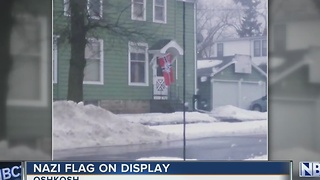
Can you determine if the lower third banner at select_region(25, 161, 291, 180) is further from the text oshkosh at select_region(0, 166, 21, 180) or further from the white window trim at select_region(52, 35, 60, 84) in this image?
the white window trim at select_region(52, 35, 60, 84)

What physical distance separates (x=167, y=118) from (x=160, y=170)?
278 millimetres

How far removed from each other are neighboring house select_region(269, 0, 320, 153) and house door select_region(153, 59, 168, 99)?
21.8 inches

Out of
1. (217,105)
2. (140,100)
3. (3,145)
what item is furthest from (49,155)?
(217,105)

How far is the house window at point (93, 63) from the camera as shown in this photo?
2406 millimetres

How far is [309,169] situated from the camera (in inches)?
95.9

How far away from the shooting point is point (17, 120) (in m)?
2.45

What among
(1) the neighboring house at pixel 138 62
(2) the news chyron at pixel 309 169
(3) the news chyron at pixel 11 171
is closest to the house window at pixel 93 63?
(1) the neighboring house at pixel 138 62

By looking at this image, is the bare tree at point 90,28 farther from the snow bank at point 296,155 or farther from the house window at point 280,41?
the snow bank at point 296,155

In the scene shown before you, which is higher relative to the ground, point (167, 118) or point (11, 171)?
point (167, 118)

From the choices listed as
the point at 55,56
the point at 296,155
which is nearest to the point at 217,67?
the point at 296,155

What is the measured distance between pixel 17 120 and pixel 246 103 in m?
1.22

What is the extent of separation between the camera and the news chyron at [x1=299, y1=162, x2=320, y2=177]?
2.43 meters

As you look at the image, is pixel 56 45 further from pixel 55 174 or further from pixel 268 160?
pixel 268 160

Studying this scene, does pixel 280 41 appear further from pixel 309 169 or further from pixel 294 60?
pixel 309 169
